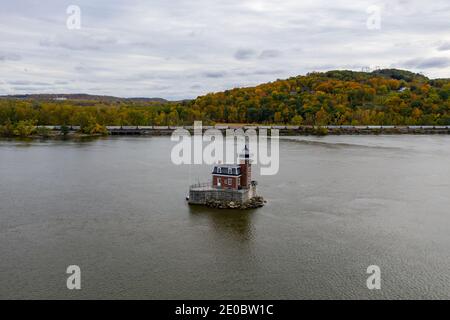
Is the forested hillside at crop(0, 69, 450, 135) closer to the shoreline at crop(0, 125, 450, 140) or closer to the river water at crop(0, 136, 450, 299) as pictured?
the shoreline at crop(0, 125, 450, 140)

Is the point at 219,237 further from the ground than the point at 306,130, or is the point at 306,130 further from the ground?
the point at 306,130

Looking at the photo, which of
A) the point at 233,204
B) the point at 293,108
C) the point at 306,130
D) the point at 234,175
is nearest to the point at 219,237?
the point at 233,204

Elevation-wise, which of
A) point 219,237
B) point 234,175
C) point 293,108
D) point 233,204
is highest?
point 293,108

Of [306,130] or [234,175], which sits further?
[306,130]

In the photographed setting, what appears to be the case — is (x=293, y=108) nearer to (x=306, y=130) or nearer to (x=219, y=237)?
(x=306, y=130)

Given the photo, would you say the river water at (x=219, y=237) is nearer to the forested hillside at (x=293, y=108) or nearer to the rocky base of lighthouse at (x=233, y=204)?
the rocky base of lighthouse at (x=233, y=204)

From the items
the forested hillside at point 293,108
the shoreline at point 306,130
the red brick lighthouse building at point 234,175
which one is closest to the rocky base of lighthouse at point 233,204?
the red brick lighthouse building at point 234,175
